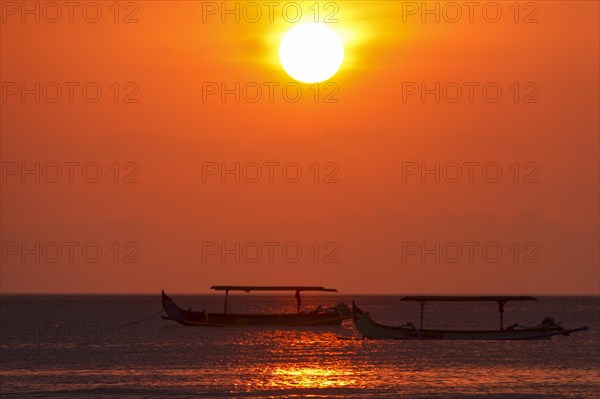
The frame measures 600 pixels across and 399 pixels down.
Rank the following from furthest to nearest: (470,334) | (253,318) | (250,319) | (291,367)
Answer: (253,318) < (250,319) < (470,334) < (291,367)

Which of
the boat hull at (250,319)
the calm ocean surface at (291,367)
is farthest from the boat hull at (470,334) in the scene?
the boat hull at (250,319)

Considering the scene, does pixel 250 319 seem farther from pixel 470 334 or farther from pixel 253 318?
pixel 470 334

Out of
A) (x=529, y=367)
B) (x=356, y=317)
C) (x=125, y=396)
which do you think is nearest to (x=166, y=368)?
(x=125, y=396)

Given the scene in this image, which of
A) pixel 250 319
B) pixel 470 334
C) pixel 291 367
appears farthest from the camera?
pixel 250 319

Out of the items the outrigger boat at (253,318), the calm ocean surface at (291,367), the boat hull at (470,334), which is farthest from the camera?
the outrigger boat at (253,318)

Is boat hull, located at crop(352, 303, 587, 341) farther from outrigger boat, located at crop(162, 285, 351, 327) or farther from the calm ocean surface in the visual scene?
outrigger boat, located at crop(162, 285, 351, 327)

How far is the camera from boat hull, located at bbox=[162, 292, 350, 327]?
12100 cm

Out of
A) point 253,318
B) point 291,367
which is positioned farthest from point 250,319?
point 291,367

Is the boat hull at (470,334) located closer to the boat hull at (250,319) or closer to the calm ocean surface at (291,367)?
the calm ocean surface at (291,367)

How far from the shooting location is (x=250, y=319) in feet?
411

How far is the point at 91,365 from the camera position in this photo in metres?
70.5

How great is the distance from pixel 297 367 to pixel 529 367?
15.9m

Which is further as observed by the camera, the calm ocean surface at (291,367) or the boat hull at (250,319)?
the boat hull at (250,319)

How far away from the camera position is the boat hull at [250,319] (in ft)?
397
